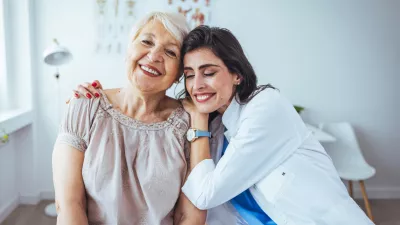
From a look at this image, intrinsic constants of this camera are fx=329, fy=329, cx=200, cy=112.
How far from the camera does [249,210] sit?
121 centimetres

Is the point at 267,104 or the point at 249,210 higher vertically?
the point at 267,104

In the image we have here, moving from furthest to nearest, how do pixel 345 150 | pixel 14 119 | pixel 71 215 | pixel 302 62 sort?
pixel 302 62 < pixel 345 150 < pixel 14 119 < pixel 71 215

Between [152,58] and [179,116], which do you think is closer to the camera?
[152,58]

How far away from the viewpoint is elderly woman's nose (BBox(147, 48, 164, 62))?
3.65 feet

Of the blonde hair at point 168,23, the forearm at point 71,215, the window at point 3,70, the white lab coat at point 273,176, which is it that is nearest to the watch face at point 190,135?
the white lab coat at point 273,176

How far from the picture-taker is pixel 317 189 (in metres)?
1.14

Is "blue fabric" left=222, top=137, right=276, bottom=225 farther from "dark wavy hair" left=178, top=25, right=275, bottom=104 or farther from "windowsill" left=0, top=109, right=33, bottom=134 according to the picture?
"windowsill" left=0, top=109, right=33, bottom=134

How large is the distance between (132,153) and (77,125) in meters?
0.21

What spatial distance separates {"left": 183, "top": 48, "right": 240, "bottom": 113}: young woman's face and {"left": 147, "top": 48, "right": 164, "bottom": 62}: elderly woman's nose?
92 millimetres

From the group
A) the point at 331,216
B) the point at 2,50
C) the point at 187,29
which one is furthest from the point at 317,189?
the point at 2,50

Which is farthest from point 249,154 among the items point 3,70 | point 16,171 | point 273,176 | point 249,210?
point 16,171

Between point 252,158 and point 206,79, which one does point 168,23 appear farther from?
point 252,158

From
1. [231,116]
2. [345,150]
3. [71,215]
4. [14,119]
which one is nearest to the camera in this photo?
[71,215]

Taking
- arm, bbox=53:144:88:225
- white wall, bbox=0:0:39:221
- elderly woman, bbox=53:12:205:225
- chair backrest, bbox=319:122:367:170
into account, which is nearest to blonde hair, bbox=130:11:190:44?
elderly woman, bbox=53:12:205:225
